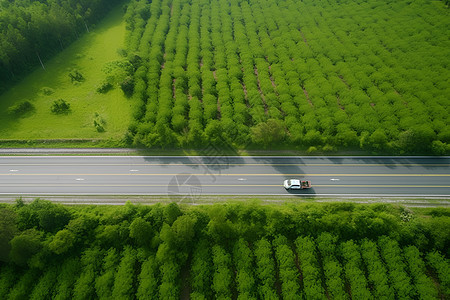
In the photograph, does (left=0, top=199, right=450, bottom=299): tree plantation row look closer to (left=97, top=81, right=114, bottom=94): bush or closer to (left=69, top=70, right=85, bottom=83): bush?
(left=97, top=81, right=114, bottom=94): bush

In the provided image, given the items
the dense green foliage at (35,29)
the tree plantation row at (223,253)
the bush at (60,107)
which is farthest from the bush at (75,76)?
the tree plantation row at (223,253)

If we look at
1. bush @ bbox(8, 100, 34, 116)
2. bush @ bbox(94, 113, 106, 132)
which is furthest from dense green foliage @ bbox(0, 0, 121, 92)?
bush @ bbox(94, 113, 106, 132)

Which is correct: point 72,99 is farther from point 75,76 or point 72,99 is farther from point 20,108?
point 20,108

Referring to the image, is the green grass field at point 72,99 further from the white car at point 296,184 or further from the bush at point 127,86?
the white car at point 296,184

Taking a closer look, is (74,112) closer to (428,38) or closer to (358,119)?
(358,119)

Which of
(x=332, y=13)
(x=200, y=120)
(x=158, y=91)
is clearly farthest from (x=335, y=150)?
(x=332, y=13)

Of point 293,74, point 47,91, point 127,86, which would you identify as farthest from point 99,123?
point 293,74
